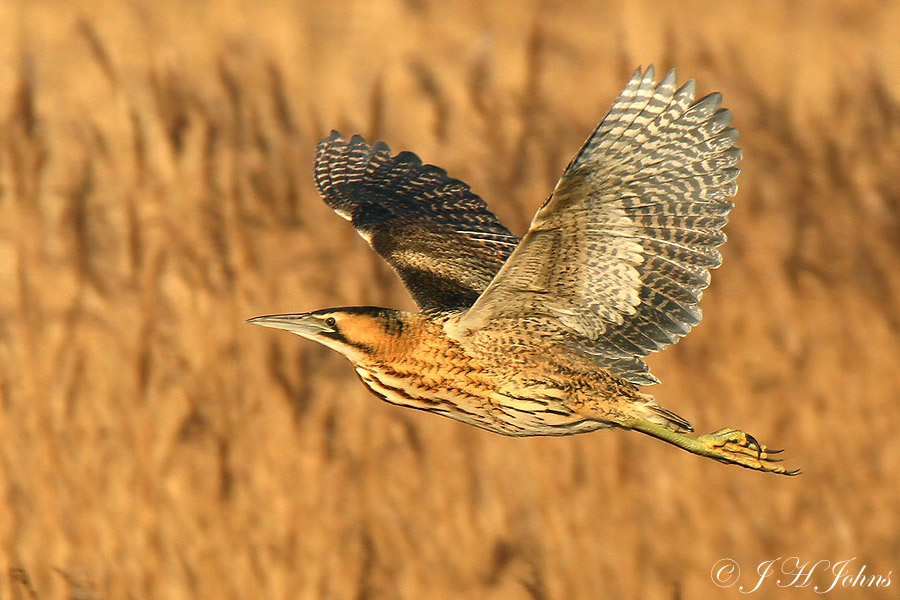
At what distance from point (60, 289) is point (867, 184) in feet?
12.1

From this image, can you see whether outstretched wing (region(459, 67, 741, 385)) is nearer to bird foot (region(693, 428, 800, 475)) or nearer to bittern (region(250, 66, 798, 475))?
bittern (region(250, 66, 798, 475))

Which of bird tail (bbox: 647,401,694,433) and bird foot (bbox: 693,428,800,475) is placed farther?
bird foot (bbox: 693,428,800,475)

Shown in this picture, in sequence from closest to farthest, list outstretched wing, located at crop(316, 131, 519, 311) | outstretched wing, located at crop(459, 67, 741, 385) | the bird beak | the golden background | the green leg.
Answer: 1. outstretched wing, located at crop(459, 67, 741, 385)
2. the bird beak
3. the green leg
4. outstretched wing, located at crop(316, 131, 519, 311)
5. the golden background

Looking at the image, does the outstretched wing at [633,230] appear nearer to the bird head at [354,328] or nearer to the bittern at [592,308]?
the bittern at [592,308]

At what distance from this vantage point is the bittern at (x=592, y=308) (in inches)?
120

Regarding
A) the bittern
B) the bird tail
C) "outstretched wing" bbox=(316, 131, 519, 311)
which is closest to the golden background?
"outstretched wing" bbox=(316, 131, 519, 311)

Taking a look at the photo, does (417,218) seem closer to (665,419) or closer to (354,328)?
(354,328)

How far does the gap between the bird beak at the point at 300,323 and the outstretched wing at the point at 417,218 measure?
422 millimetres

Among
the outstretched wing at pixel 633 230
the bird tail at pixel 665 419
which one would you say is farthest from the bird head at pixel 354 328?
the bird tail at pixel 665 419

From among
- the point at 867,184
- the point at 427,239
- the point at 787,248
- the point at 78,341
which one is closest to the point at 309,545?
the point at 78,341

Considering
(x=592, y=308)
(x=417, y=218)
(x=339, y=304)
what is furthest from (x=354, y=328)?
(x=339, y=304)

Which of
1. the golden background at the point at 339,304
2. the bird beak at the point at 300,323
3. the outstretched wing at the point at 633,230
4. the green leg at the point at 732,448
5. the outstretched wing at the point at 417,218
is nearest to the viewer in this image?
the outstretched wing at the point at 633,230

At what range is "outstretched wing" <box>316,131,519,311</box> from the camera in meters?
3.95

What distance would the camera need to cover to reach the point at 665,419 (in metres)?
3.40
